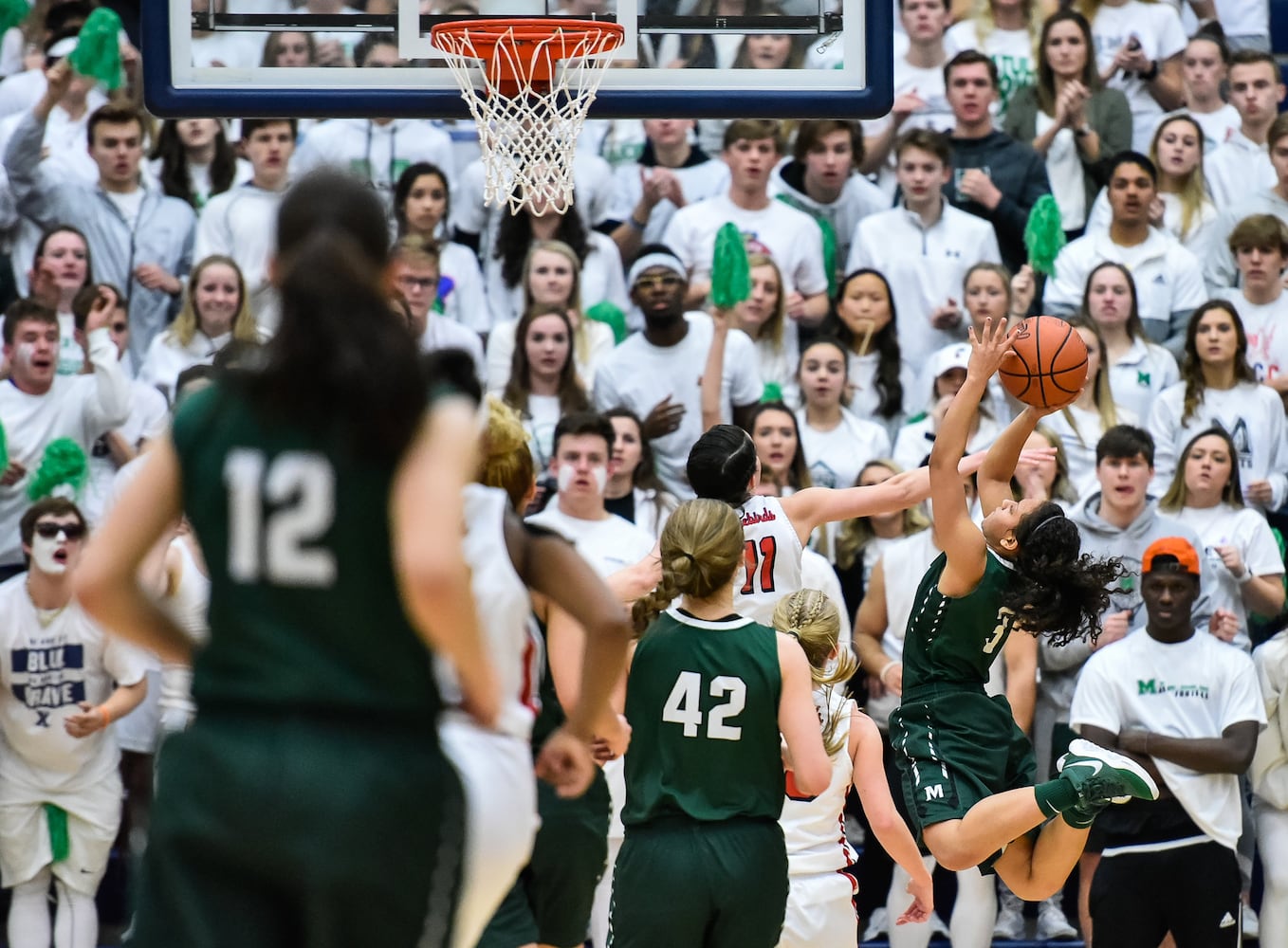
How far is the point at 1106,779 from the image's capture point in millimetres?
5609

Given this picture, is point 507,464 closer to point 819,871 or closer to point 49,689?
point 819,871

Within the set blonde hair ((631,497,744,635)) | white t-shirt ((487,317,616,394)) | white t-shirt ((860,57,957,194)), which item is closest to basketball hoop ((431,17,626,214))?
blonde hair ((631,497,744,635))

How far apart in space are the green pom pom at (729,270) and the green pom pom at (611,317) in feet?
2.22

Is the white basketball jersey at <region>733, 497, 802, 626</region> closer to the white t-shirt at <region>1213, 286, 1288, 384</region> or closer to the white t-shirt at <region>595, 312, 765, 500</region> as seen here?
the white t-shirt at <region>595, 312, 765, 500</region>

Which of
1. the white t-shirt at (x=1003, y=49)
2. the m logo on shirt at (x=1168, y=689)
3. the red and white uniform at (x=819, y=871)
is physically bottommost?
the red and white uniform at (x=819, y=871)

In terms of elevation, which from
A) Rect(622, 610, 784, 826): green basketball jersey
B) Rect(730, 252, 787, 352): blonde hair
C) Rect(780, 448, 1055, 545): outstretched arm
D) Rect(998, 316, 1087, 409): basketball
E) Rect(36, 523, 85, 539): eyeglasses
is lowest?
Rect(622, 610, 784, 826): green basketball jersey

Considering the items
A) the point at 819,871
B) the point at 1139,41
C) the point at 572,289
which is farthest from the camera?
the point at 1139,41

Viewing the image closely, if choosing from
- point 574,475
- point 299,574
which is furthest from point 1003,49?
point 299,574

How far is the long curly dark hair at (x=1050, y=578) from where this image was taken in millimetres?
5844

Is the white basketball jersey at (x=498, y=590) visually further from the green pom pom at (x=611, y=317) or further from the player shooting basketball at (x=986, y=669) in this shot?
the green pom pom at (x=611, y=317)

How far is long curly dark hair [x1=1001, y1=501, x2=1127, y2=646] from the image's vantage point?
5844 millimetres

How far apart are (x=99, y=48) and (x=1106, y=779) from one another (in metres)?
6.20

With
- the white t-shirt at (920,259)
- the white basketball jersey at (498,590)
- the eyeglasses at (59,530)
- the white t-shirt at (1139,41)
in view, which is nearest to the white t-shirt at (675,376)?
the white t-shirt at (920,259)

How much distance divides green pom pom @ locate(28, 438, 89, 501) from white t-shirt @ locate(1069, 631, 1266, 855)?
464 cm
